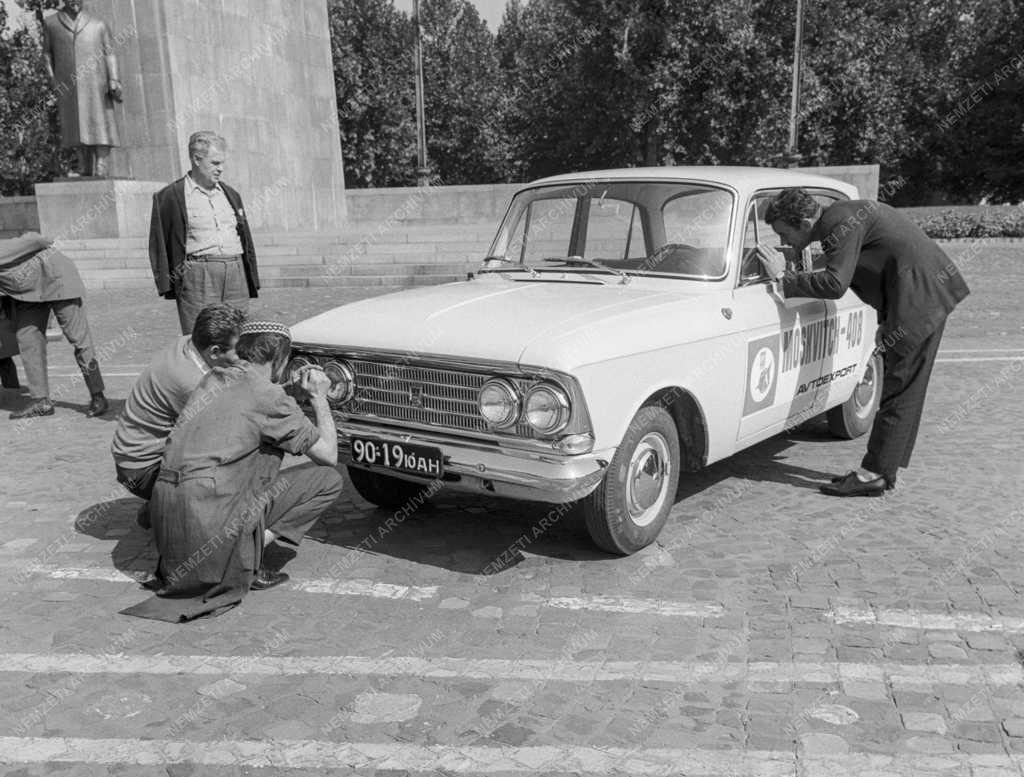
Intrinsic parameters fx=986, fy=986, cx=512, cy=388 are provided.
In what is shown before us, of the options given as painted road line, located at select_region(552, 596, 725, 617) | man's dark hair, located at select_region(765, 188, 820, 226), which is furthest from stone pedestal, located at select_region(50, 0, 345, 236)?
painted road line, located at select_region(552, 596, 725, 617)

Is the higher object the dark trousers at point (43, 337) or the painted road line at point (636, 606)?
the dark trousers at point (43, 337)

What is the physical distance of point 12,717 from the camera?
3508 millimetres

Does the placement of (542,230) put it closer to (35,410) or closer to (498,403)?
(498,403)

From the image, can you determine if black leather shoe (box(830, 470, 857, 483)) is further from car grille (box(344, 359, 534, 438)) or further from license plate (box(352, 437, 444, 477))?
license plate (box(352, 437, 444, 477))

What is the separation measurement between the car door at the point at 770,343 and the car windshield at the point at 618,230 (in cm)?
22

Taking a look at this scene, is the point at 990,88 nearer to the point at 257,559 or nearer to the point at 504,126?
the point at 504,126

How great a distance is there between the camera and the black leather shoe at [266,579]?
4660 mm

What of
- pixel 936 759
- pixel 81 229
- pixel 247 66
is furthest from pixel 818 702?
pixel 247 66

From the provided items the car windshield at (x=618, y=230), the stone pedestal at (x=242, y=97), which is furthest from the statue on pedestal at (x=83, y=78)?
the car windshield at (x=618, y=230)

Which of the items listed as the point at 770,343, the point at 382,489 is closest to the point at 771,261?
the point at 770,343

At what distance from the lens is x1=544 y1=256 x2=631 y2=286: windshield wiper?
558 cm

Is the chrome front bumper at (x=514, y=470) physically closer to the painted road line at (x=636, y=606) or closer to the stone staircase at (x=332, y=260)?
the painted road line at (x=636, y=606)

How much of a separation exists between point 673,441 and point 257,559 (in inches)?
83.2

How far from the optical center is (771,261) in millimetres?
5691
